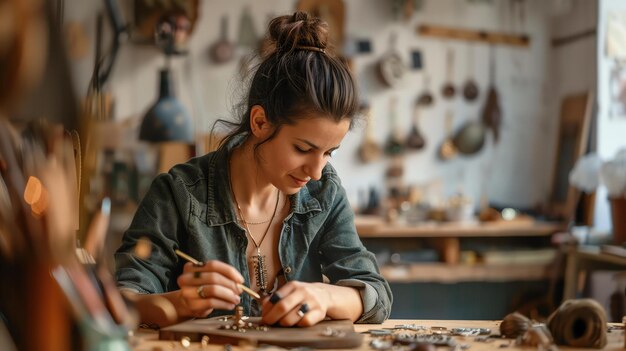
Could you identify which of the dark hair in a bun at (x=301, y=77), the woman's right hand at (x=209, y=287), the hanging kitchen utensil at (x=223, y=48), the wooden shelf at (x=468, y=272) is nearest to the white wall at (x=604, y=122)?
the wooden shelf at (x=468, y=272)


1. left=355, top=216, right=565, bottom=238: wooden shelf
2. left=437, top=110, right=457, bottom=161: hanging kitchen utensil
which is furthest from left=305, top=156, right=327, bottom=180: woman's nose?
left=437, top=110, right=457, bottom=161: hanging kitchen utensil

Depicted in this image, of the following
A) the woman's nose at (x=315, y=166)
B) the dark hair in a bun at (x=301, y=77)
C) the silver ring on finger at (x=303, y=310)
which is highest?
the dark hair in a bun at (x=301, y=77)

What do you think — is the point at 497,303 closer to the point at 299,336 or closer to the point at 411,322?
the point at 411,322

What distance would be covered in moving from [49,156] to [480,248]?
504cm

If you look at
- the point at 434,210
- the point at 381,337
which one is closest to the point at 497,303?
the point at 434,210

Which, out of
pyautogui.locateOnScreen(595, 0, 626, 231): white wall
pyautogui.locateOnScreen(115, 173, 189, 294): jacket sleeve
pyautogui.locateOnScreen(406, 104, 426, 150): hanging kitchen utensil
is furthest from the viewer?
pyautogui.locateOnScreen(406, 104, 426, 150): hanging kitchen utensil

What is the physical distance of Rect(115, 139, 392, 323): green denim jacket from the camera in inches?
82.3

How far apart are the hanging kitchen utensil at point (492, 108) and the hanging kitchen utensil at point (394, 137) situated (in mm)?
684

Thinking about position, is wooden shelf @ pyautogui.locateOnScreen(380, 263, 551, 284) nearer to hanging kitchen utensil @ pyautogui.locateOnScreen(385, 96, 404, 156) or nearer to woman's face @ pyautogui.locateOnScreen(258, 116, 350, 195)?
hanging kitchen utensil @ pyautogui.locateOnScreen(385, 96, 404, 156)

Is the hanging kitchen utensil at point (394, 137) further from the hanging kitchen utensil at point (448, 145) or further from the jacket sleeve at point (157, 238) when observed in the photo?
the jacket sleeve at point (157, 238)

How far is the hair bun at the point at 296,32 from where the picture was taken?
2191mm

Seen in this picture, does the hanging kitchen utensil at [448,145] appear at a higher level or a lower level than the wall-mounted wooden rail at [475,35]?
lower

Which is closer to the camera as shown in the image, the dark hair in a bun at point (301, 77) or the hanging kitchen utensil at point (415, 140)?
the dark hair in a bun at point (301, 77)

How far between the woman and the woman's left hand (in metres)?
0.12
